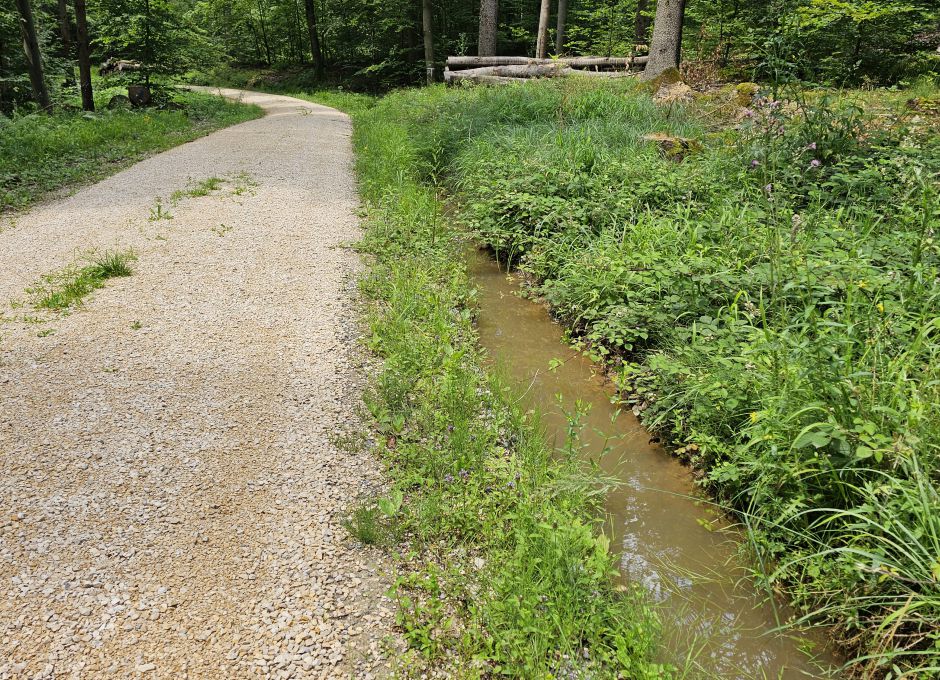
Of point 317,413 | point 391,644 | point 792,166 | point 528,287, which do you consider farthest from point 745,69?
point 391,644

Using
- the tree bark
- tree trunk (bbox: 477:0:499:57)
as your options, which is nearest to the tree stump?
the tree bark

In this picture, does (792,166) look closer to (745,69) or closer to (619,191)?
(619,191)

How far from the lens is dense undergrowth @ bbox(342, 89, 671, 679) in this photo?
210 cm

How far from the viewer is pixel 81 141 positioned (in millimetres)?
9852

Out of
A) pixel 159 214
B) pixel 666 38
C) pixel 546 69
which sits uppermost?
pixel 666 38

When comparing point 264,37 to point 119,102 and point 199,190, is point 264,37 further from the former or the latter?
point 199,190

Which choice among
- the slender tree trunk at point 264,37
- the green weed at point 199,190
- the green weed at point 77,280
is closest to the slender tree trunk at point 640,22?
the green weed at point 199,190

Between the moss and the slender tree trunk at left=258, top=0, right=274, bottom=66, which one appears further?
the slender tree trunk at left=258, top=0, right=274, bottom=66

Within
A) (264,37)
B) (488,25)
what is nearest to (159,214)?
(488,25)

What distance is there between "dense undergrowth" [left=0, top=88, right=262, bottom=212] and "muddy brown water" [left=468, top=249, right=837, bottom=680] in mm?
6785

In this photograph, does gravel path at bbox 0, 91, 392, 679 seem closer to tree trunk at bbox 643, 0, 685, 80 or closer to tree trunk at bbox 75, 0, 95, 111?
tree trunk at bbox 75, 0, 95, 111

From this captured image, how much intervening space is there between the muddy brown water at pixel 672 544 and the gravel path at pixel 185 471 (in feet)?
4.03

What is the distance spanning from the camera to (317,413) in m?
3.35

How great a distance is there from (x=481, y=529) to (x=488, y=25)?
731 inches
